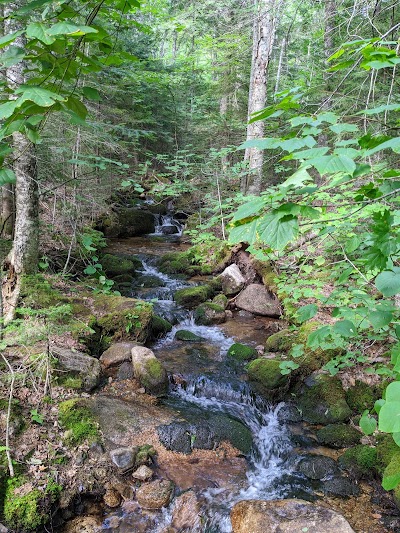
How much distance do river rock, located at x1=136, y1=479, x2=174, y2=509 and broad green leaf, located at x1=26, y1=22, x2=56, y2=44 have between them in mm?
4349

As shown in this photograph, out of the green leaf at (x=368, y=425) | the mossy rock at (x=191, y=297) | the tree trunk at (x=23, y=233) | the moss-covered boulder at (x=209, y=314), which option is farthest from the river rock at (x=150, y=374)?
the green leaf at (x=368, y=425)

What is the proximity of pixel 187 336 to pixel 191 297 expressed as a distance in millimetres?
1571

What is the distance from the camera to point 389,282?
5.49 ft

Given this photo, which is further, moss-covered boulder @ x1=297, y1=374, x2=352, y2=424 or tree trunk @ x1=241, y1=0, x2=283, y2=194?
tree trunk @ x1=241, y1=0, x2=283, y2=194

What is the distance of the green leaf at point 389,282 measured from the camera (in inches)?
63.8

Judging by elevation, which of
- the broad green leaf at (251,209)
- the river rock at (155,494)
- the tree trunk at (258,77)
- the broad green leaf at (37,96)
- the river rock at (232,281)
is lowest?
the river rock at (155,494)

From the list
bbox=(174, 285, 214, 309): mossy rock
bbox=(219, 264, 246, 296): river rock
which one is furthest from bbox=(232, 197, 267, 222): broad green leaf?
bbox=(219, 264, 246, 296): river rock

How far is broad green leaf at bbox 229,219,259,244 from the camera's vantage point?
116 centimetres

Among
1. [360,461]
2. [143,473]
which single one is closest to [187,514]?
[143,473]

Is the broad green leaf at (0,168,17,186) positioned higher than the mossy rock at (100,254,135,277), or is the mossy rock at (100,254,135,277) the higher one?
the broad green leaf at (0,168,17,186)

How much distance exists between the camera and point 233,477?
4391 mm

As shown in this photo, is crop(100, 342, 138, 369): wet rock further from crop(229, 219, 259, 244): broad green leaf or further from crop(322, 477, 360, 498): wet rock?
crop(229, 219, 259, 244): broad green leaf

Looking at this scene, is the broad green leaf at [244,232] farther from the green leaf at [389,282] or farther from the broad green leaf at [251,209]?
the green leaf at [389,282]

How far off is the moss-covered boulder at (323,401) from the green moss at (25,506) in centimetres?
372
